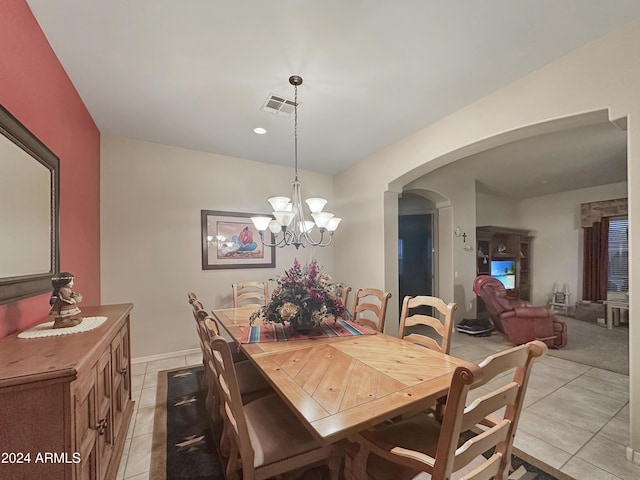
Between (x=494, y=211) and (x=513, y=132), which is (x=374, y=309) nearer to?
(x=513, y=132)

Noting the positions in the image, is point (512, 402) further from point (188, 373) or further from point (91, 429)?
point (188, 373)

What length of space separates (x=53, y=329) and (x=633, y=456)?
3.60 meters

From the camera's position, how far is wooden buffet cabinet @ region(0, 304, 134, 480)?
0.91m

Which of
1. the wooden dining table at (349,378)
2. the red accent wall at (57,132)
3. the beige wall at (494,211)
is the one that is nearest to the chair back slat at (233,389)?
the wooden dining table at (349,378)

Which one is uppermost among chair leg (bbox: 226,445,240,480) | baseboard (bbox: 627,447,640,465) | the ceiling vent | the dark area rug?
the ceiling vent

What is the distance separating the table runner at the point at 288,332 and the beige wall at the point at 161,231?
188 cm

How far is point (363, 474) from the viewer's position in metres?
1.13

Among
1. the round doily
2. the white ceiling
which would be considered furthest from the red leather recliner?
the round doily

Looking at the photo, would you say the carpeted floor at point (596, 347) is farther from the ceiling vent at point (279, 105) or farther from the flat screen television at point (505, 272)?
the ceiling vent at point (279, 105)

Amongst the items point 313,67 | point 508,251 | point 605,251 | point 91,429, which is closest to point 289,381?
point 91,429

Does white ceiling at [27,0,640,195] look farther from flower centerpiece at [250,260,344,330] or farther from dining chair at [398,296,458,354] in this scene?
dining chair at [398,296,458,354]

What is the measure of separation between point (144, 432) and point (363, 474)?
1881 mm

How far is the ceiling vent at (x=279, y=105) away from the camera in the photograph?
2.53m

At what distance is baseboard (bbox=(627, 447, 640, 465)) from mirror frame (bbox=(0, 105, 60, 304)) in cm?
375
